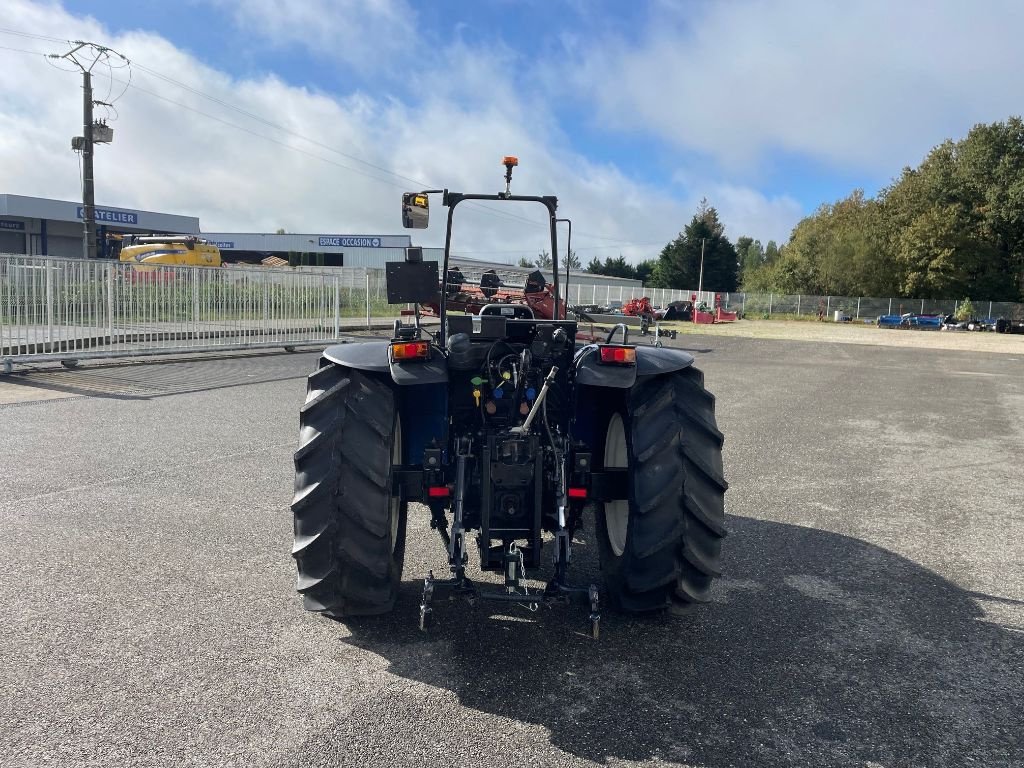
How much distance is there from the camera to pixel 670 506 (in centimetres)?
360

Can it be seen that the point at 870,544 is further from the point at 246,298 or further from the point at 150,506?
A: the point at 246,298

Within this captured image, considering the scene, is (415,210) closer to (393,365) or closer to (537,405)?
(393,365)

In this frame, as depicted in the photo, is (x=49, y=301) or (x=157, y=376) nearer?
(x=157, y=376)

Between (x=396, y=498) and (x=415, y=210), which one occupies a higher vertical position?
(x=415, y=210)

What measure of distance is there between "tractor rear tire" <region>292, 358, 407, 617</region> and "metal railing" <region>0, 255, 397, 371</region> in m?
11.4

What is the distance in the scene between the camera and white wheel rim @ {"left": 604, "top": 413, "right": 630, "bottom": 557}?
433 centimetres

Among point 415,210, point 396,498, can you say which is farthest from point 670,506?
point 415,210

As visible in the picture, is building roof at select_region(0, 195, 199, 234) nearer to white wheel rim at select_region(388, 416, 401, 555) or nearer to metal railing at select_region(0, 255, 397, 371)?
metal railing at select_region(0, 255, 397, 371)

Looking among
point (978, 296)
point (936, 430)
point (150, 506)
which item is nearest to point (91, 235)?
point (150, 506)

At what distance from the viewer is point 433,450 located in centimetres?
373

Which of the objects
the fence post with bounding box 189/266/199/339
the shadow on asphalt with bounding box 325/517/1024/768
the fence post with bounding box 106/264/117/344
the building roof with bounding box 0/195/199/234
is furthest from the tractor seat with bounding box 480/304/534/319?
the building roof with bounding box 0/195/199/234

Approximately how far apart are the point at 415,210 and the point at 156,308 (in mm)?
12409

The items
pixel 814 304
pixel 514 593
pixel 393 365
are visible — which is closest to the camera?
pixel 514 593

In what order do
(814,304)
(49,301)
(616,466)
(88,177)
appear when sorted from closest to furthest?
(616,466)
(49,301)
(88,177)
(814,304)
